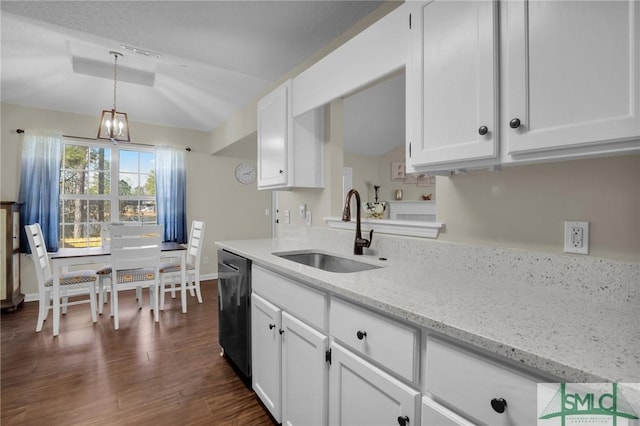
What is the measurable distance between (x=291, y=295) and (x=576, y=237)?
3.73ft

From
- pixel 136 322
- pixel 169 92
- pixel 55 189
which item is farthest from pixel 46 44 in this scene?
pixel 136 322

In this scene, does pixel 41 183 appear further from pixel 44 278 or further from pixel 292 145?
pixel 292 145

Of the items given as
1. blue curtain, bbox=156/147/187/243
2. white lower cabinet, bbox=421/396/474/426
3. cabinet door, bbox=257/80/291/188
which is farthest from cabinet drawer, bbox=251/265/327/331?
blue curtain, bbox=156/147/187/243

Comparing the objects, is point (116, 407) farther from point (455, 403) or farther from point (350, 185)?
point (350, 185)

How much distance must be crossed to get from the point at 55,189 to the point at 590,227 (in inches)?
204

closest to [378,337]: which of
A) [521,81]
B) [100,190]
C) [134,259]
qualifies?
[521,81]

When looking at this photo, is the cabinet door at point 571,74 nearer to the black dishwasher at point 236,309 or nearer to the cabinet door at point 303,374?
the cabinet door at point 303,374

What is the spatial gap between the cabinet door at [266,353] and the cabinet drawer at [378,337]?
0.52 metres

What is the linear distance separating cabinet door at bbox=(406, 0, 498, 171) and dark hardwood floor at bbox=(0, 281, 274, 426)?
1713 millimetres

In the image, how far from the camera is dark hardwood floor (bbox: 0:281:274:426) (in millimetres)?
1769

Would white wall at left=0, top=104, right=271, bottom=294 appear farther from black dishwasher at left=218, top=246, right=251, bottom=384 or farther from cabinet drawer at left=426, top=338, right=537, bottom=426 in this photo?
cabinet drawer at left=426, top=338, right=537, bottom=426

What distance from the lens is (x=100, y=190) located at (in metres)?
4.34

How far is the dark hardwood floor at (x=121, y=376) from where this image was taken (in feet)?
5.80

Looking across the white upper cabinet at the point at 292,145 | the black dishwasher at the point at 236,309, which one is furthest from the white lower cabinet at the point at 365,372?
the white upper cabinet at the point at 292,145
